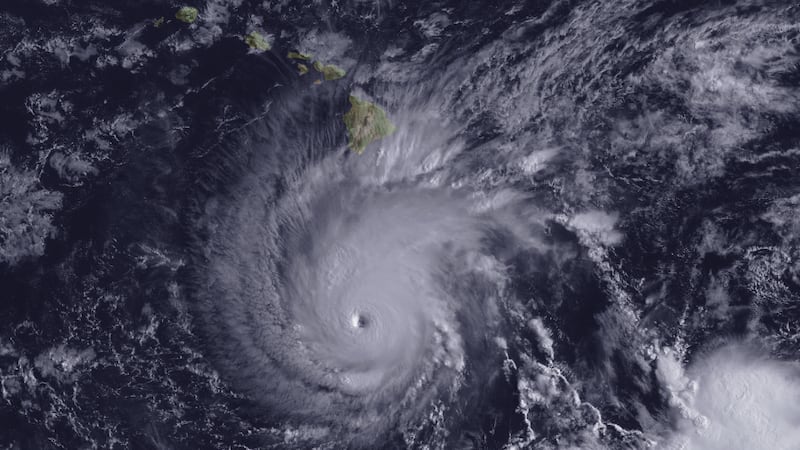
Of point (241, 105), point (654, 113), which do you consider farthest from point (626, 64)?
point (241, 105)

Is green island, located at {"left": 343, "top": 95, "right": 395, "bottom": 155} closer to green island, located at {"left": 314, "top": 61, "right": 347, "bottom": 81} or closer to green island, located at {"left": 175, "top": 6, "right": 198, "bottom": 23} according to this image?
Answer: green island, located at {"left": 314, "top": 61, "right": 347, "bottom": 81}

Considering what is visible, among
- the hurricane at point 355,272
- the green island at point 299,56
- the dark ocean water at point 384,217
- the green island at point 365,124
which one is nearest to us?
the dark ocean water at point 384,217

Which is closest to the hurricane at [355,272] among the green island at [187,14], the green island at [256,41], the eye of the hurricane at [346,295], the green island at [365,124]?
the eye of the hurricane at [346,295]

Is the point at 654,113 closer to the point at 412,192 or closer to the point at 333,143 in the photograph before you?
the point at 412,192

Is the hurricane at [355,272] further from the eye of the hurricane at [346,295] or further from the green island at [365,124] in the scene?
the green island at [365,124]

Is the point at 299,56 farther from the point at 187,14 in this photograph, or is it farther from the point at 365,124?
the point at 187,14

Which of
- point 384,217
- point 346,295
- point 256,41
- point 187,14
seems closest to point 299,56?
point 256,41
